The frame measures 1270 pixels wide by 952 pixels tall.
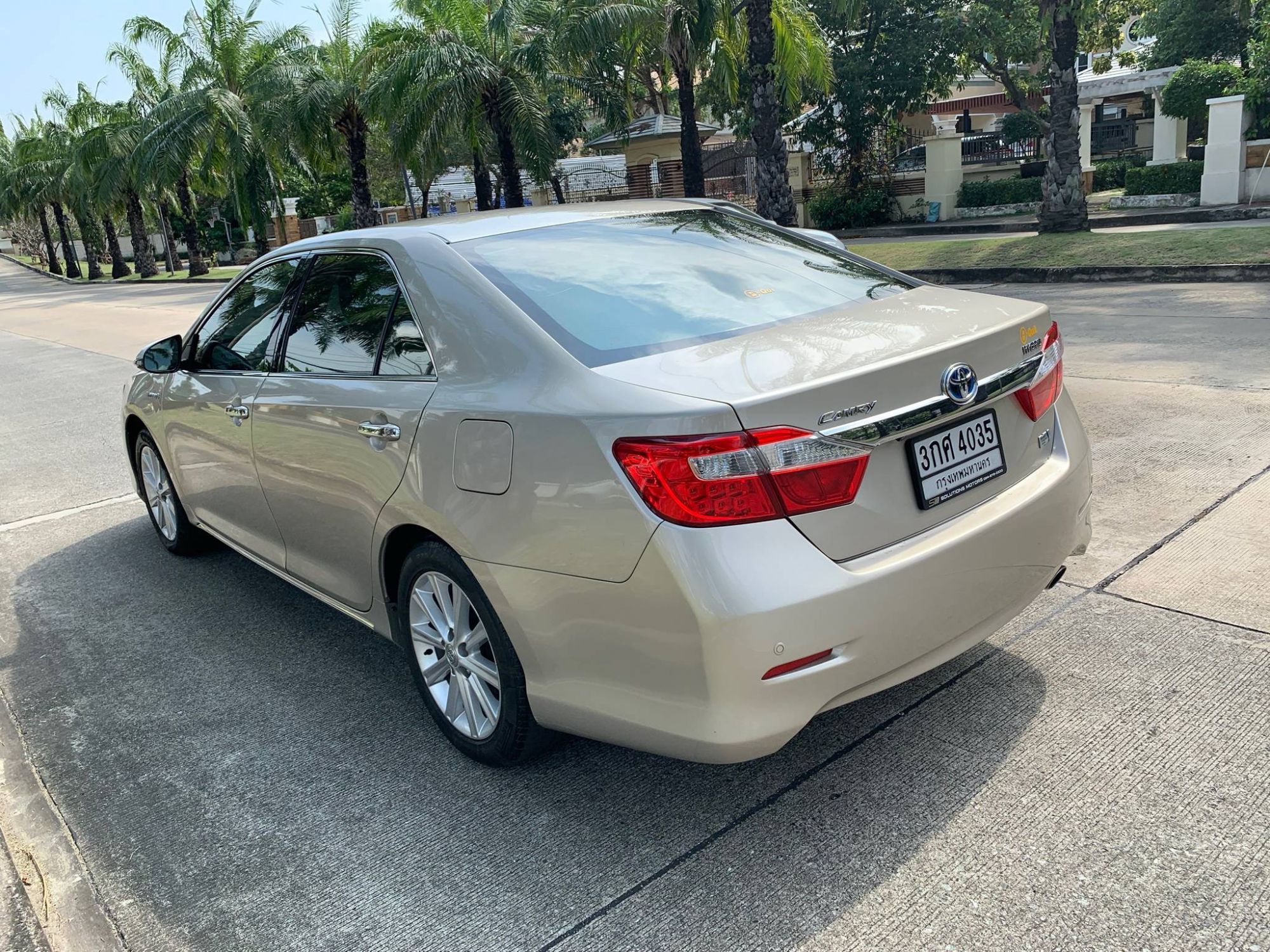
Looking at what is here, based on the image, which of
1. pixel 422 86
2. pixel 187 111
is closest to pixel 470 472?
pixel 422 86

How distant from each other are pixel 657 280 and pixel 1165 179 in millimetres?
23440

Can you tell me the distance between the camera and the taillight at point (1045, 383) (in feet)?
10.5

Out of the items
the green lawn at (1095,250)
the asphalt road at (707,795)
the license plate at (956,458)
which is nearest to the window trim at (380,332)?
the asphalt road at (707,795)

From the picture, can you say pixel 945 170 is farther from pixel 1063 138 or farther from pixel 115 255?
pixel 115 255

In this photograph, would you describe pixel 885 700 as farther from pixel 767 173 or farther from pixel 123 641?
pixel 767 173

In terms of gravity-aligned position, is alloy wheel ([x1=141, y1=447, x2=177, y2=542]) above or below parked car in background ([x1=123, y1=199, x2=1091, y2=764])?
below

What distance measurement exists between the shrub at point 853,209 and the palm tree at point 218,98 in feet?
52.2

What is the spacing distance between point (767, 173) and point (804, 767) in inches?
687

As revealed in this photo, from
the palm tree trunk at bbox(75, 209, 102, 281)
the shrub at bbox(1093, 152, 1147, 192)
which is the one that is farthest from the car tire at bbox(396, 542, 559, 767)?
the palm tree trunk at bbox(75, 209, 102, 281)

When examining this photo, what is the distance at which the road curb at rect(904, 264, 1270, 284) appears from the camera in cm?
1266

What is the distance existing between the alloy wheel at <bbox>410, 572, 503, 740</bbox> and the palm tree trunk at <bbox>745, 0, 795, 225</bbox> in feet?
54.2

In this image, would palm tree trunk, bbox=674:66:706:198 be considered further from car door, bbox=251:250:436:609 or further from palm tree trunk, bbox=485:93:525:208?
car door, bbox=251:250:436:609

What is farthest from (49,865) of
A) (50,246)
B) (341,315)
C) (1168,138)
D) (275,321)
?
(50,246)

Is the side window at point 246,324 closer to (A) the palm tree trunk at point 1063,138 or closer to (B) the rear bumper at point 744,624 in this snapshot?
(B) the rear bumper at point 744,624
